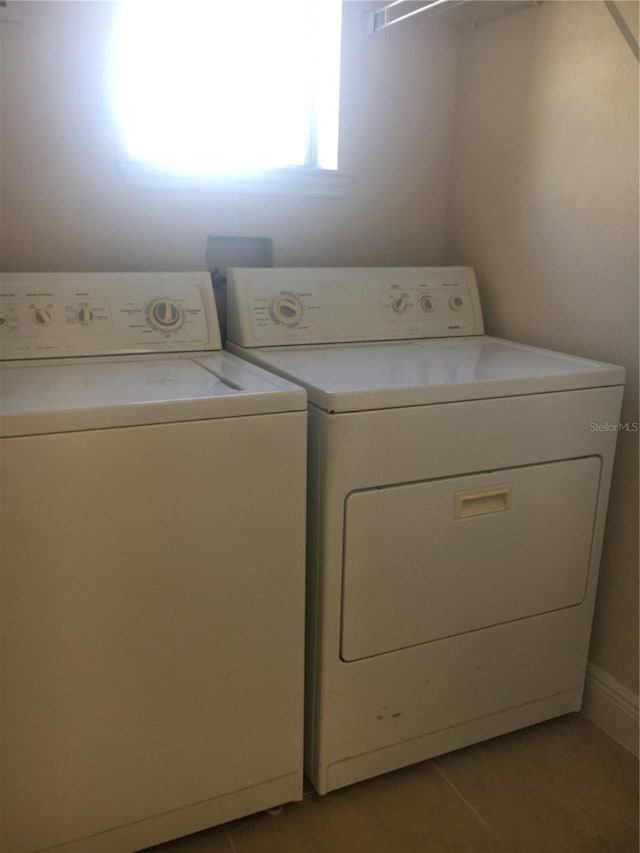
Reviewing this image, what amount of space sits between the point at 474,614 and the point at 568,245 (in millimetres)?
910

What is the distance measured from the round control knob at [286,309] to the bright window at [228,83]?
0.38 meters

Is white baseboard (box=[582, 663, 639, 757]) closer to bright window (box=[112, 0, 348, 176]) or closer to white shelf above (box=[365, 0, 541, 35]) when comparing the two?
bright window (box=[112, 0, 348, 176])

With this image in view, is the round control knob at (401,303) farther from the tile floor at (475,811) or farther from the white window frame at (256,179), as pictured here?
the tile floor at (475,811)

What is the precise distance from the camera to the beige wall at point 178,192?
1.63m

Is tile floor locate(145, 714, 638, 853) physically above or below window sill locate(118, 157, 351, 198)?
below

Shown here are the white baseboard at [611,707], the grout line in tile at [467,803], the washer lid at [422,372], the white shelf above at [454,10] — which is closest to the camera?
the washer lid at [422,372]

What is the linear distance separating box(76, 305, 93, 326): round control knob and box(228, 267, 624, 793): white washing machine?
1.12 feet

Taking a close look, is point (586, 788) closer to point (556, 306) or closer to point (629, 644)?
point (629, 644)

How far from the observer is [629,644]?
1696 mm

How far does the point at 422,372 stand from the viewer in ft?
4.90

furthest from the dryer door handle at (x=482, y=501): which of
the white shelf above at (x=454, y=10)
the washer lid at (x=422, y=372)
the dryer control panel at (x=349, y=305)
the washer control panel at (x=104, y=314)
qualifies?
the white shelf above at (x=454, y=10)

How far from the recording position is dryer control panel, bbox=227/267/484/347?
174 centimetres

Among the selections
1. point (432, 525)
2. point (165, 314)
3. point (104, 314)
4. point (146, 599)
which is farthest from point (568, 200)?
point (146, 599)

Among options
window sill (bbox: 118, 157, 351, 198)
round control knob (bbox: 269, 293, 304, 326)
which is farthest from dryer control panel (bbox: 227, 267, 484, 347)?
window sill (bbox: 118, 157, 351, 198)
